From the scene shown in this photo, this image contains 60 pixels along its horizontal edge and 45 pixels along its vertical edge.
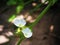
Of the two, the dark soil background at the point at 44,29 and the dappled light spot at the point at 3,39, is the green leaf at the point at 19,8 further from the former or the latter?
the dappled light spot at the point at 3,39

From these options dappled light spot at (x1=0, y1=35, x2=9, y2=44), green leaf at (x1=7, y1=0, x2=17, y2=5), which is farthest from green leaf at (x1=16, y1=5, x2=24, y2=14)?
dappled light spot at (x1=0, y1=35, x2=9, y2=44)

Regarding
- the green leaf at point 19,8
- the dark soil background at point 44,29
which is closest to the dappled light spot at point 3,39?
the dark soil background at point 44,29

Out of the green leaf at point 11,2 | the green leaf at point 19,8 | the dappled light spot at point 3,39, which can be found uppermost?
the green leaf at point 11,2

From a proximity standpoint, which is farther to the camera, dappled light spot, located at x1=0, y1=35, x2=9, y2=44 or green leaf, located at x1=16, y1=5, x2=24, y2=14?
green leaf, located at x1=16, y1=5, x2=24, y2=14

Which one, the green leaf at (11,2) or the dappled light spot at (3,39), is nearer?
the dappled light spot at (3,39)

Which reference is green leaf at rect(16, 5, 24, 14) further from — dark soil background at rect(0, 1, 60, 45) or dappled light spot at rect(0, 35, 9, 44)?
dappled light spot at rect(0, 35, 9, 44)

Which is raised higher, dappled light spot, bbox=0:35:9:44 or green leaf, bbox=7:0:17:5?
green leaf, bbox=7:0:17:5

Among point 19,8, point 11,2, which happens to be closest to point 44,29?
point 19,8

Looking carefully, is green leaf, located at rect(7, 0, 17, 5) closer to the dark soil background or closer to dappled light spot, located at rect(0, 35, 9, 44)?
the dark soil background

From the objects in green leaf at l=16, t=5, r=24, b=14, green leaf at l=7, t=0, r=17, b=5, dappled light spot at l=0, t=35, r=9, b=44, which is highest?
green leaf at l=7, t=0, r=17, b=5

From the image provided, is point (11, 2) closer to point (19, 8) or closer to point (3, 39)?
point (19, 8)

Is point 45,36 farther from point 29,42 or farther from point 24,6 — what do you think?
point 24,6

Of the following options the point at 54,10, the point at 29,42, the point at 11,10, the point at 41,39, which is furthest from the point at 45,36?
the point at 11,10
